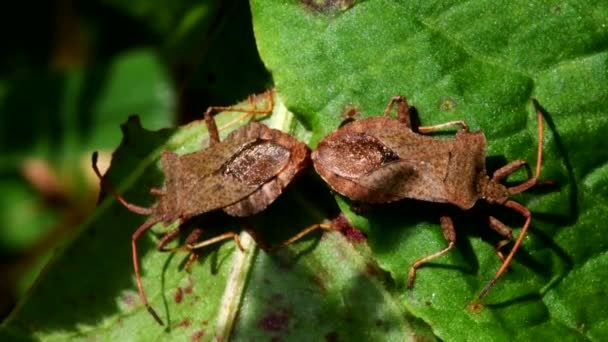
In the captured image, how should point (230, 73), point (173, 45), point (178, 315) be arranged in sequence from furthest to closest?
point (173, 45)
point (230, 73)
point (178, 315)

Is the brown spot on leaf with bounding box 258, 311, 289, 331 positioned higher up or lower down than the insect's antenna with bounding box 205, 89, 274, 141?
lower down

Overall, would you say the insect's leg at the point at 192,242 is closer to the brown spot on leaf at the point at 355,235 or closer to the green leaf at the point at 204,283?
the green leaf at the point at 204,283

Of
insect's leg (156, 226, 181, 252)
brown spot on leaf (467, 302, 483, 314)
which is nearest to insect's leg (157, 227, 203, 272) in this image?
insect's leg (156, 226, 181, 252)

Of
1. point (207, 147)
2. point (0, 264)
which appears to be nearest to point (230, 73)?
point (207, 147)

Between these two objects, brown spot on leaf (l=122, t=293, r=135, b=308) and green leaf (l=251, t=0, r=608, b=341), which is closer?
green leaf (l=251, t=0, r=608, b=341)

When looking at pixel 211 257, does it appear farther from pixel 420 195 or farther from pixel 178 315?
pixel 420 195

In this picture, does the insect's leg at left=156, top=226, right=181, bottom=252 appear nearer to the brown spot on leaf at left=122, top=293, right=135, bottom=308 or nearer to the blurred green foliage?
the brown spot on leaf at left=122, top=293, right=135, bottom=308

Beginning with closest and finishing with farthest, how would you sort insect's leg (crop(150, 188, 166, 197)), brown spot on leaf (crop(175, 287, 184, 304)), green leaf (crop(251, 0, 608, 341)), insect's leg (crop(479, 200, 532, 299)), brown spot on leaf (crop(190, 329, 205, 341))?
green leaf (crop(251, 0, 608, 341))
insect's leg (crop(479, 200, 532, 299))
brown spot on leaf (crop(190, 329, 205, 341))
brown spot on leaf (crop(175, 287, 184, 304))
insect's leg (crop(150, 188, 166, 197))

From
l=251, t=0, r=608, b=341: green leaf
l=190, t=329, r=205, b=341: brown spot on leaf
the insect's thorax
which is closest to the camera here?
l=251, t=0, r=608, b=341: green leaf
